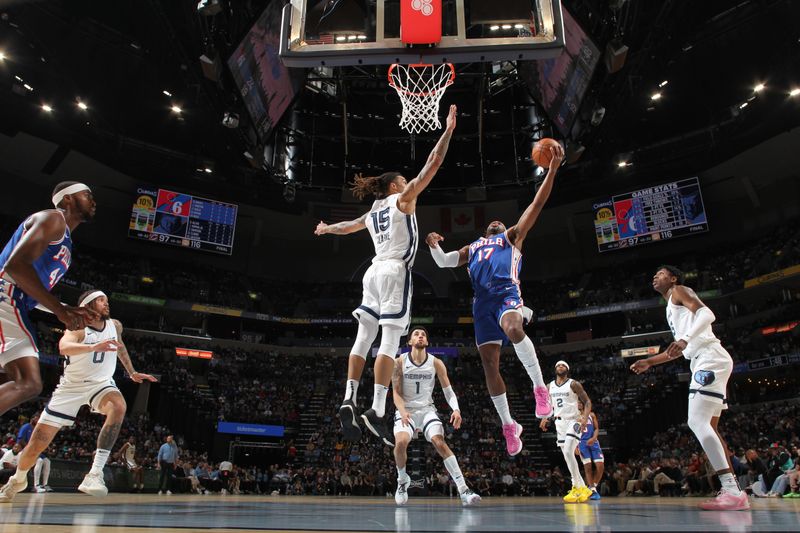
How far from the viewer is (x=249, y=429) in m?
25.8

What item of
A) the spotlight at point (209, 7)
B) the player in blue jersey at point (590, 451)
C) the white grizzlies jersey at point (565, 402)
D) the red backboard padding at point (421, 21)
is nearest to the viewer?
the red backboard padding at point (421, 21)

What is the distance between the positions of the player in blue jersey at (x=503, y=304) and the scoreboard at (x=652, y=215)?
24375 millimetres

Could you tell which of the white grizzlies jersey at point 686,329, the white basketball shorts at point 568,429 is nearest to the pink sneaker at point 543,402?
the white grizzlies jersey at point 686,329

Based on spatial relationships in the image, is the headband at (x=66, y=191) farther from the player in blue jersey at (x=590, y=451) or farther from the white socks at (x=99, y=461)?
the player in blue jersey at (x=590, y=451)

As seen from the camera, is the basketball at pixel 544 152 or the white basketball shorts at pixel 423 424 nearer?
the basketball at pixel 544 152

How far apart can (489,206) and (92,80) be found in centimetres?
2068

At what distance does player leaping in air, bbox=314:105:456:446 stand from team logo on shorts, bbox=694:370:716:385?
2943 mm

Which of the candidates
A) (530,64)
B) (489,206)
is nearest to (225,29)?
(530,64)

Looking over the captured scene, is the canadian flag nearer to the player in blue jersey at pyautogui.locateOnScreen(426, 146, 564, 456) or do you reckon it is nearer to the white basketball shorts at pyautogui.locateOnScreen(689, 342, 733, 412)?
the player in blue jersey at pyautogui.locateOnScreen(426, 146, 564, 456)

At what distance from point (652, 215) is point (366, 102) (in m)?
15.2

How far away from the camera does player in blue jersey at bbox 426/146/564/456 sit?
6191 mm

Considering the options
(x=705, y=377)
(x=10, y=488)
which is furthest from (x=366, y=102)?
(x=10, y=488)

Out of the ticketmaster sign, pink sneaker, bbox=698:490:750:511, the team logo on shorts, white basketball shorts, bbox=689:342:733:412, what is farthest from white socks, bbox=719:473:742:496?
the ticketmaster sign

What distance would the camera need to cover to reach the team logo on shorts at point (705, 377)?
564 cm
